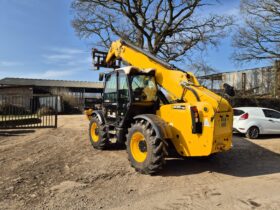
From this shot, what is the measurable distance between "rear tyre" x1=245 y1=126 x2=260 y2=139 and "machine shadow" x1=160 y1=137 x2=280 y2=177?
10.5 feet

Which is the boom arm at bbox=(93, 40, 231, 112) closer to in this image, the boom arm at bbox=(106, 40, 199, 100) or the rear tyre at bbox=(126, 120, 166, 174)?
the boom arm at bbox=(106, 40, 199, 100)

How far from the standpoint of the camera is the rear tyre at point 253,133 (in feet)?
44.8

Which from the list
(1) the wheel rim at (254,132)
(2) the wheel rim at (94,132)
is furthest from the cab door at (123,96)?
(1) the wheel rim at (254,132)

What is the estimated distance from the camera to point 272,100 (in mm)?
23438

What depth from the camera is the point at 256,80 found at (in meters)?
30.7

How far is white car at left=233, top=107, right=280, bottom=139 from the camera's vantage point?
13.7m

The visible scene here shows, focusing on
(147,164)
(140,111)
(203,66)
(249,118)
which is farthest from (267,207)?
(203,66)

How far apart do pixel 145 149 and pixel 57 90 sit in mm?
29987

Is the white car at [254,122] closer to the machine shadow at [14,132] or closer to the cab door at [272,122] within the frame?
the cab door at [272,122]

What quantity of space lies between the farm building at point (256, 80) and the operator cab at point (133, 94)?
2139cm

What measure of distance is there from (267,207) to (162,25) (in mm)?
19696

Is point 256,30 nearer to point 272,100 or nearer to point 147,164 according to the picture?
point 272,100

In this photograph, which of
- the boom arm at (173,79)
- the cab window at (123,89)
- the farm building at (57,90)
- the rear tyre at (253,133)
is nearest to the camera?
the boom arm at (173,79)

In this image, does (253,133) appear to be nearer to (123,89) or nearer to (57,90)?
(123,89)
